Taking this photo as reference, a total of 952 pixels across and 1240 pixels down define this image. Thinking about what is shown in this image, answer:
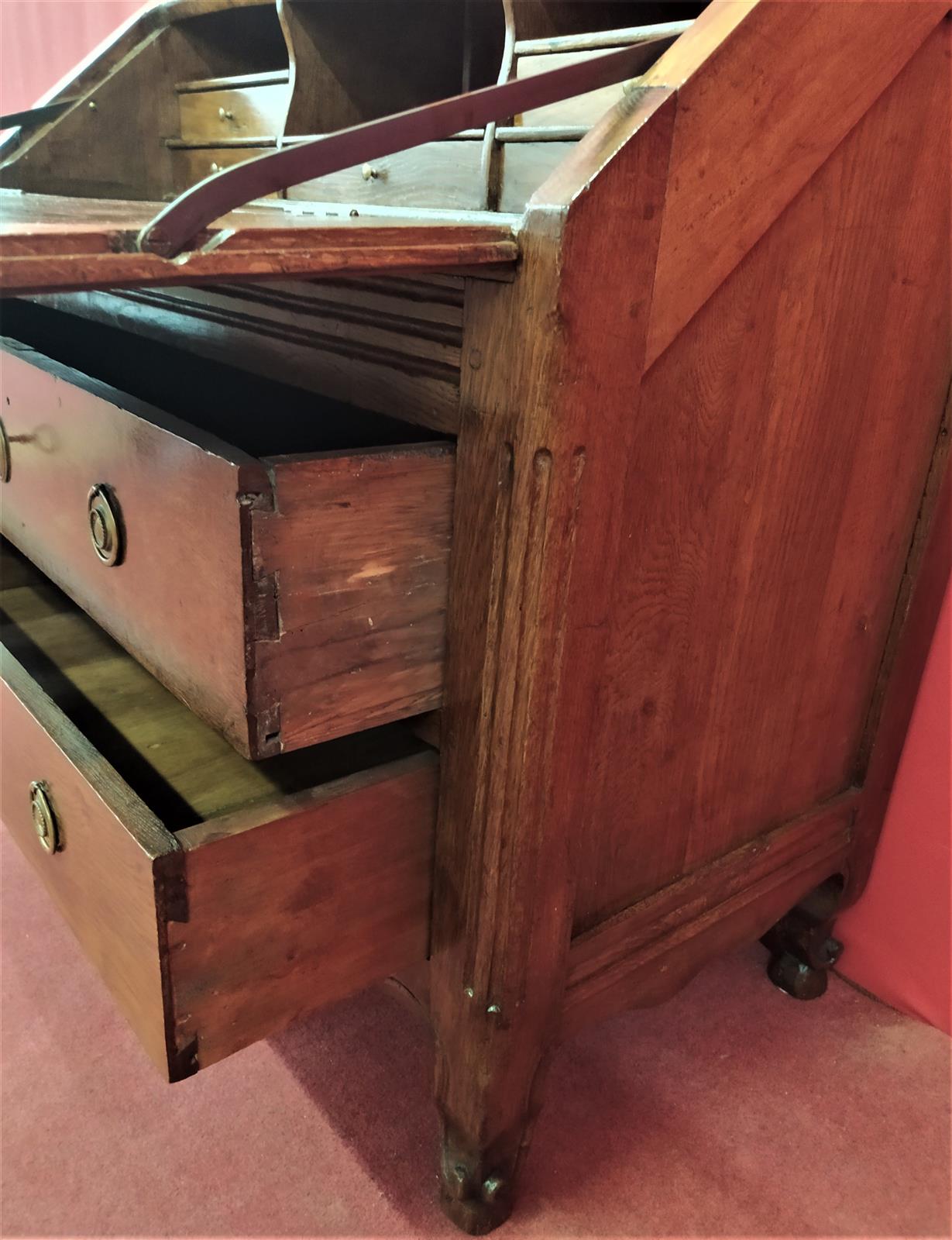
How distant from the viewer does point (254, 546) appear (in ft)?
1.78

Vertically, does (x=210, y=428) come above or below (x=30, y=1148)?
above

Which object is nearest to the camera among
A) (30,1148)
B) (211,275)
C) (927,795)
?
(211,275)

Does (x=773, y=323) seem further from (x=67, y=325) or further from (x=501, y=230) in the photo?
(x=67, y=325)

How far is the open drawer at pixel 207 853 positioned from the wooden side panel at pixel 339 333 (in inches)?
10.5

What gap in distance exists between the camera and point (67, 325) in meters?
1.09

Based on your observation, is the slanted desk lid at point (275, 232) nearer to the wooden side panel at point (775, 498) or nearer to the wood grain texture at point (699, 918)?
the wooden side panel at point (775, 498)

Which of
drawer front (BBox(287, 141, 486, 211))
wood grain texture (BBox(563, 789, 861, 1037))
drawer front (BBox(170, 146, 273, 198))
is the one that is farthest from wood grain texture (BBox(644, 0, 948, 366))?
drawer front (BBox(170, 146, 273, 198))

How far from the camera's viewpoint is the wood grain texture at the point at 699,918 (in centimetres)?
81

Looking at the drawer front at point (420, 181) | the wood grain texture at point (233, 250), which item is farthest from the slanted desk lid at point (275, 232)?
the drawer front at point (420, 181)

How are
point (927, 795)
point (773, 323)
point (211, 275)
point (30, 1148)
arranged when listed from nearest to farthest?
point (211, 275) → point (773, 323) → point (30, 1148) → point (927, 795)

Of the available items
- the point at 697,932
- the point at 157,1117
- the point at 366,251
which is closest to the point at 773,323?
the point at 366,251

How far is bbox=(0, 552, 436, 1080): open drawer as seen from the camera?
0.61 m

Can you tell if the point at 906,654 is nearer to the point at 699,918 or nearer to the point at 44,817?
the point at 699,918

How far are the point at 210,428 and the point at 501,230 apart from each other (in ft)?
1.00
